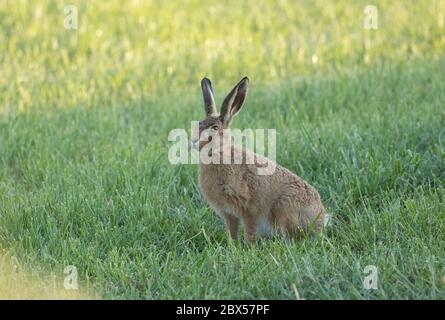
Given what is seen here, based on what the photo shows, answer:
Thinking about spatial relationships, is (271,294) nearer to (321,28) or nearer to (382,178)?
(382,178)

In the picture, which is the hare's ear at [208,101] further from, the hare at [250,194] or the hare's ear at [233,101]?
the hare's ear at [233,101]

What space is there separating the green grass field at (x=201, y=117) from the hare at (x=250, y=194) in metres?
0.17

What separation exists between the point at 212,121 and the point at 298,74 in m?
4.44

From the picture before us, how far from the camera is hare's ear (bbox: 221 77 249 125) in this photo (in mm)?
5562

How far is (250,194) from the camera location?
5.76 metres

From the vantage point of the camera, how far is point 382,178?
6.46 metres

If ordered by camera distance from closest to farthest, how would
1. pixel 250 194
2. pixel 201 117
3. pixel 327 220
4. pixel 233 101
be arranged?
pixel 233 101
pixel 250 194
pixel 327 220
pixel 201 117

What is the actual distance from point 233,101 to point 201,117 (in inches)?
103

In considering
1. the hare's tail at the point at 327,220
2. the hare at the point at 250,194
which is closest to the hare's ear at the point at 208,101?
the hare at the point at 250,194

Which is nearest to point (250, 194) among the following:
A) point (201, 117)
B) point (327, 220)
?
point (327, 220)

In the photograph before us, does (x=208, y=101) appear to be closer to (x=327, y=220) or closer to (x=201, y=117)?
(x=327, y=220)

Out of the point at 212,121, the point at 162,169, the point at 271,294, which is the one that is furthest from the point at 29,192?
the point at 271,294

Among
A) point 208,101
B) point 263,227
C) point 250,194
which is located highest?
point 208,101
